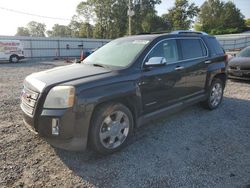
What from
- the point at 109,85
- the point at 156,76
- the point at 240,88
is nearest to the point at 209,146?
the point at 156,76

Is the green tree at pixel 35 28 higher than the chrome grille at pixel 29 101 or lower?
higher

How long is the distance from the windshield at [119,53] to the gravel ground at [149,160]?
142 centimetres

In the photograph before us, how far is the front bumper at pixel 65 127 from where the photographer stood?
3.07 meters

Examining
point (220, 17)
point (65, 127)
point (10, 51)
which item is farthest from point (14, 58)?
point (220, 17)

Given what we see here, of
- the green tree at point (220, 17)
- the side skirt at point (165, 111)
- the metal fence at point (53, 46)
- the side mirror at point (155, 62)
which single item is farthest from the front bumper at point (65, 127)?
the green tree at point (220, 17)

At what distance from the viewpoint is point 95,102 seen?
3.22 m

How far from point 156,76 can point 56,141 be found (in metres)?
1.97

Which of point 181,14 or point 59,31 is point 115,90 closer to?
point 181,14

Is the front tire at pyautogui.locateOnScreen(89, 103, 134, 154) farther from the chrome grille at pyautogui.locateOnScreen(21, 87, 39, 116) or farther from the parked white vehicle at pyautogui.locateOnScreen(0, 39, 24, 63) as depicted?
the parked white vehicle at pyautogui.locateOnScreen(0, 39, 24, 63)

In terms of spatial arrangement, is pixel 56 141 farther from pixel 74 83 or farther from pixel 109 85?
pixel 109 85

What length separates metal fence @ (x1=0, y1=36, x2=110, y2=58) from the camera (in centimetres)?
2534

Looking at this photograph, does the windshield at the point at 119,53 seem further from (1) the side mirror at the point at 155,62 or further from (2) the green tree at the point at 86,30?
(2) the green tree at the point at 86,30

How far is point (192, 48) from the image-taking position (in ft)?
16.7

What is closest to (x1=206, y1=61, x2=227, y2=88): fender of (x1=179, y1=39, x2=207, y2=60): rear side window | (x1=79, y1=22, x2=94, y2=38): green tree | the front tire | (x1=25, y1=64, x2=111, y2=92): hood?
(x1=179, y1=39, x2=207, y2=60): rear side window
